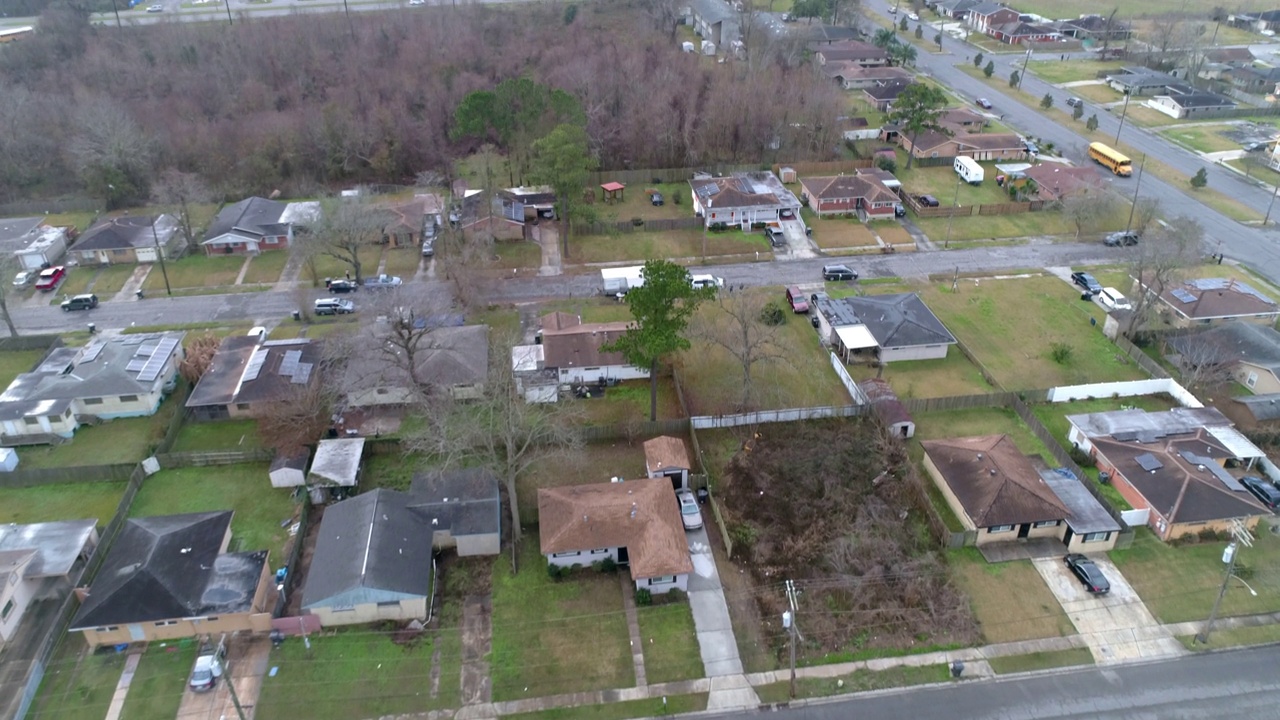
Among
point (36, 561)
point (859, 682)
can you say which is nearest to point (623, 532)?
point (859, 682)

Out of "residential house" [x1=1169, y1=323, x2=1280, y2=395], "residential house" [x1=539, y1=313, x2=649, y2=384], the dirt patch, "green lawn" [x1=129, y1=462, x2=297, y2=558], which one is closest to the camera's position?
the dirt patch

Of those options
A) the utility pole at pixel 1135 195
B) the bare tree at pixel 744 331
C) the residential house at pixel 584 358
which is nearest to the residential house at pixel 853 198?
the bare tree at pixel 744 331

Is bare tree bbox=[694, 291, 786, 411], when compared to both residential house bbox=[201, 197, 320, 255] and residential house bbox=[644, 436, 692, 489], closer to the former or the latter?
residential house bbox=[644, 436, 692, 489]

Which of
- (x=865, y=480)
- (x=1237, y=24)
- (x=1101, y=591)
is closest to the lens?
(x=1101, y=591)

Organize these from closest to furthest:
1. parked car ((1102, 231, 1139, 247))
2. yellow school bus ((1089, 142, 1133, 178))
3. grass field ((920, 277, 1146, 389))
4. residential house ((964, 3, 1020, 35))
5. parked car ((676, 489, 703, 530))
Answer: parked car ((676, 489, 703, 530)) < grass field ((920, 277, 1146, 389)) < parked car ((1102, 231, 1139, 247)) < yellow school bus ((1089, 142, 1133, 178)) < residential house ((964, 3, 1020, 35))

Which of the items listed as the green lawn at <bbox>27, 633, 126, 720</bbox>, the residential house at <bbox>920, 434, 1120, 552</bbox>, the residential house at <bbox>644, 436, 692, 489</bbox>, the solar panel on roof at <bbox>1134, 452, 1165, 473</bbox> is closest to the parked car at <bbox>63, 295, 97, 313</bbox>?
the green lawn at <bbox>27, 633, 126, 720</bbox>

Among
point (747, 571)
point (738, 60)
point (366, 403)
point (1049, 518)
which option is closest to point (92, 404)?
point (366, 403)

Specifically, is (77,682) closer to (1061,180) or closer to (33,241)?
(33,241)

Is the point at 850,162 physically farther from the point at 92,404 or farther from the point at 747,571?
the point at 92,404
